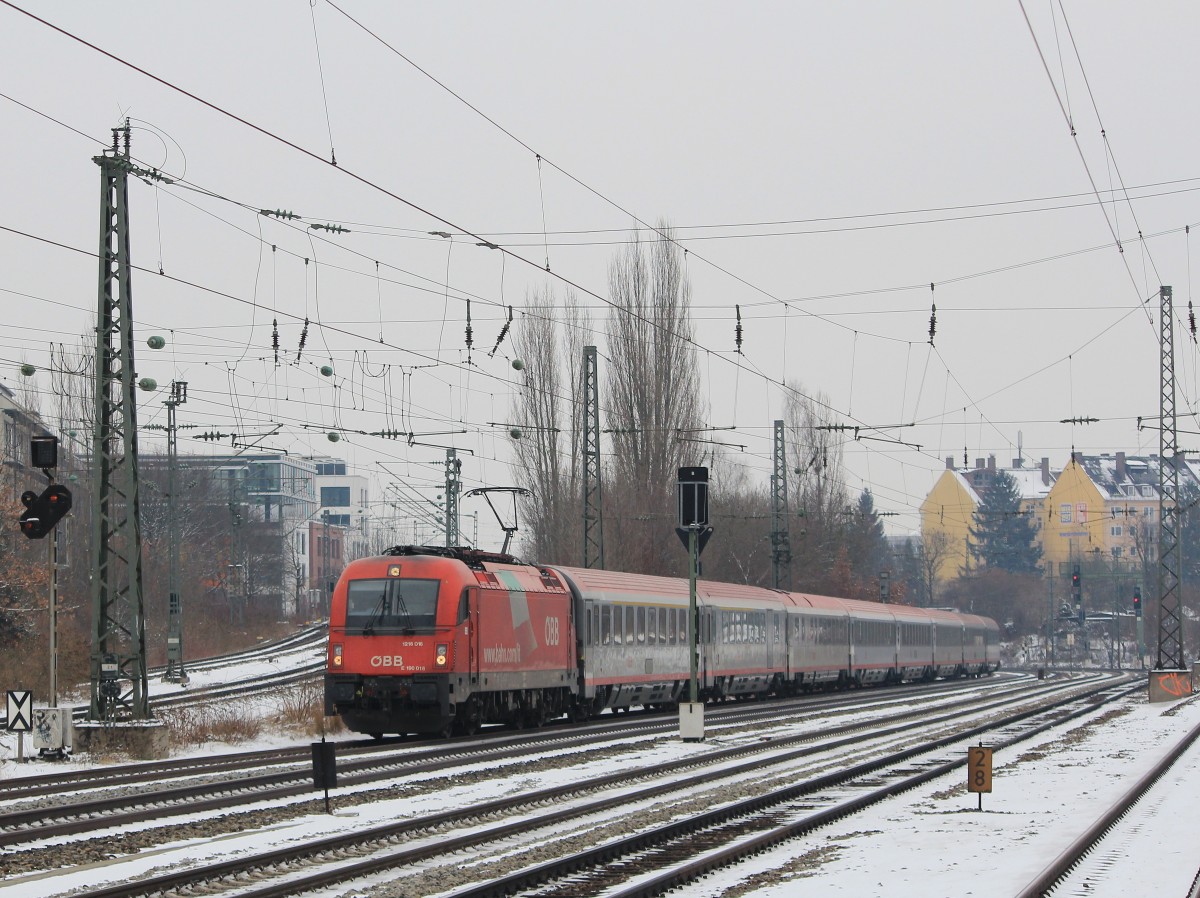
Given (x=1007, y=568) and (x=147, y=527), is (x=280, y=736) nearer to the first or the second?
(x=147, y=527)

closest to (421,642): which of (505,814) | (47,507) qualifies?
(47,507)

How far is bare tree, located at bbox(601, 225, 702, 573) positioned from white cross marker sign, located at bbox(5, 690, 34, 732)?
32.7m

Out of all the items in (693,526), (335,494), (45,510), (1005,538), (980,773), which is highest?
(335,494)

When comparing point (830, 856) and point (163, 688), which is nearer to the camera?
point (830, 856)

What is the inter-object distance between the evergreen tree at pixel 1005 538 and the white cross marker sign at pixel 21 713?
12188cm

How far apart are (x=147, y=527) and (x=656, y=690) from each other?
38343 mm

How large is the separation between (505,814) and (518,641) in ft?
42.2

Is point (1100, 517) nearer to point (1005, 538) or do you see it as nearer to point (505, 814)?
point (1005, 538)

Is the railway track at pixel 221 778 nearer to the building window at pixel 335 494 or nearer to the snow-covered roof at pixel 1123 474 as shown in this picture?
the snow-covered roof at pixel 1123 474

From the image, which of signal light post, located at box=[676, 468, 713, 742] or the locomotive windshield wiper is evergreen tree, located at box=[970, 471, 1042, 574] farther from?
the locomotive windshield wiper

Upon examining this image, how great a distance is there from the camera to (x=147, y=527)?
68.8 metres

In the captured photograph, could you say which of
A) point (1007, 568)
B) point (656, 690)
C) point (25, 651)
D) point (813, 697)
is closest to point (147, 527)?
point (25, 651)

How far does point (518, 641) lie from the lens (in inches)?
1105

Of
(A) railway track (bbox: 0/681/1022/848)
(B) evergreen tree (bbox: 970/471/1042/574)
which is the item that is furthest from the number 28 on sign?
(B) evergreen tree (bbox: 970/471/1042/574)
